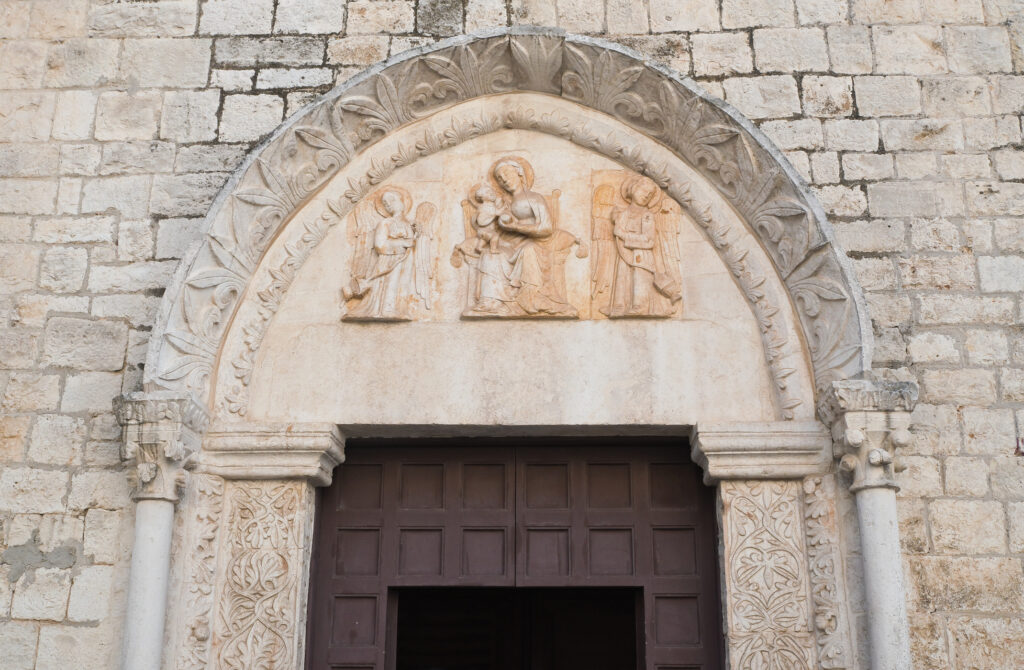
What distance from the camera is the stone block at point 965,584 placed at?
4180 mm

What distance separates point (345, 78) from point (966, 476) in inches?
138

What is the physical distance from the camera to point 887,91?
16.0 feet

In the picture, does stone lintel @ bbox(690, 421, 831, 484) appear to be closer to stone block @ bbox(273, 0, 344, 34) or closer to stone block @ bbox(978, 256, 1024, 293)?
stone block @ bbox(978, 256, 1024, 293)

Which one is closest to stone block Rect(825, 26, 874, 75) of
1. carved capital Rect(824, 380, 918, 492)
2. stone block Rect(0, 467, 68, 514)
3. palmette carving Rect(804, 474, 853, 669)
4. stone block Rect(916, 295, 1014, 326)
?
stone block Rect(916, 295, 1014, 326)

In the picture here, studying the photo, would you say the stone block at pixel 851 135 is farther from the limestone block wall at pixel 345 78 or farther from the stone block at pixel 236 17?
the stone block at pixel 236 17

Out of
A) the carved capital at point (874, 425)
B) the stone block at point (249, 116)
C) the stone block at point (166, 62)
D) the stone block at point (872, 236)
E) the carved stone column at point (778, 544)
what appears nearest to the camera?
the carved capital at point (874, 425)

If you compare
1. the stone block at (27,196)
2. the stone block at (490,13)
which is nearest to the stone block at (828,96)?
the stone block at (490,13)

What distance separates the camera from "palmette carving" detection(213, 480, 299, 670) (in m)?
4.39

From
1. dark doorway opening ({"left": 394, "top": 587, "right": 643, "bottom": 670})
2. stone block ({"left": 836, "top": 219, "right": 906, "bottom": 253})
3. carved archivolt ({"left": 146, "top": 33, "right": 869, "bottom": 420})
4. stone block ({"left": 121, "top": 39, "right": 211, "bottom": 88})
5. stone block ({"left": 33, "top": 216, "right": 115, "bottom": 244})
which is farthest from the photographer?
dark doorway opening ({"left": 394, "top": 587, "right": 643, "bottom": 670})

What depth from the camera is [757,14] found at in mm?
5043

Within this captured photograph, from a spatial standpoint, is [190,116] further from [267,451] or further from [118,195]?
[267,451]

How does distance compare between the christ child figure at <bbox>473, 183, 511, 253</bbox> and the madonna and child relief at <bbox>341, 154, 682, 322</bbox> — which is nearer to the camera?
the madonna and child relief at <bbox>341, 154, 682, 322</bbox>

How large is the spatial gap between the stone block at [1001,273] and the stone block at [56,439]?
424 centimetres

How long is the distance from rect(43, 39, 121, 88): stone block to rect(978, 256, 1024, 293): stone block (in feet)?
14.4
